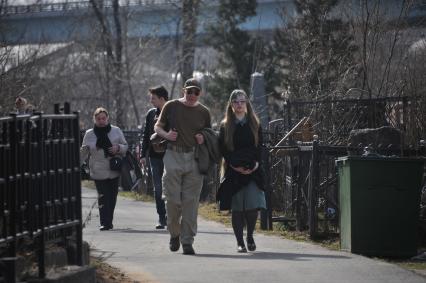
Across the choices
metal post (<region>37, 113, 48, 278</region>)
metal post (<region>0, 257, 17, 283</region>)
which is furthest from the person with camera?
metal post (<region>0, 257, 17, 283</region>)

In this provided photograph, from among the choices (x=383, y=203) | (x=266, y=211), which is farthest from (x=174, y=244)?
(x=266, y=211)

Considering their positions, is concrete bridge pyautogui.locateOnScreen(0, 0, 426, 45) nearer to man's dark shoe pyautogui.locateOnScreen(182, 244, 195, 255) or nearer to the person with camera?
the person with camera

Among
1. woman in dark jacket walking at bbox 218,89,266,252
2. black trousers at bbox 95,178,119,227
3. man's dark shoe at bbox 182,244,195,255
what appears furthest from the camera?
black trousers at bbox 95,178,119,227

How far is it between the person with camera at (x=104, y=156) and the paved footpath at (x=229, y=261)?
0.62 metres

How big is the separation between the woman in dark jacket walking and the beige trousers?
0.36 meters

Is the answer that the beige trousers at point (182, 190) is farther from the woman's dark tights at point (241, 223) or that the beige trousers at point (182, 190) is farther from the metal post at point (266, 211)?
the metal post at point (266, 211)

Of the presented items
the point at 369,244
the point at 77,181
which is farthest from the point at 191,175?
the point at 77,181

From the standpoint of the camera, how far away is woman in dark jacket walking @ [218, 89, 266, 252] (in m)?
11.9

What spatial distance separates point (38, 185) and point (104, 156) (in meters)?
6.76

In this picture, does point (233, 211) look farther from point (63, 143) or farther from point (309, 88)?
point (309, 88)

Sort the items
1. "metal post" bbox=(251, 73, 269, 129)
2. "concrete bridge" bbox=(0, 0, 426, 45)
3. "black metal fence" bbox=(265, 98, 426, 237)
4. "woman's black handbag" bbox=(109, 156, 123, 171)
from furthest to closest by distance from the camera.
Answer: "concrete bridge" bbox=(0, 0, 426, 45) < "metal post" bbox=(251, 73, 269, 129) < "woman's black handbag" bbox=(109, 156, 123, 171) < "black metal fence" bbox=(265, 98, 426, 237)

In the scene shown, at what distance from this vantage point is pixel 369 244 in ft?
38.6

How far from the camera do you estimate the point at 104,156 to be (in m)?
15.2

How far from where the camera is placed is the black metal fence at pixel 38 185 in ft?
25.9
